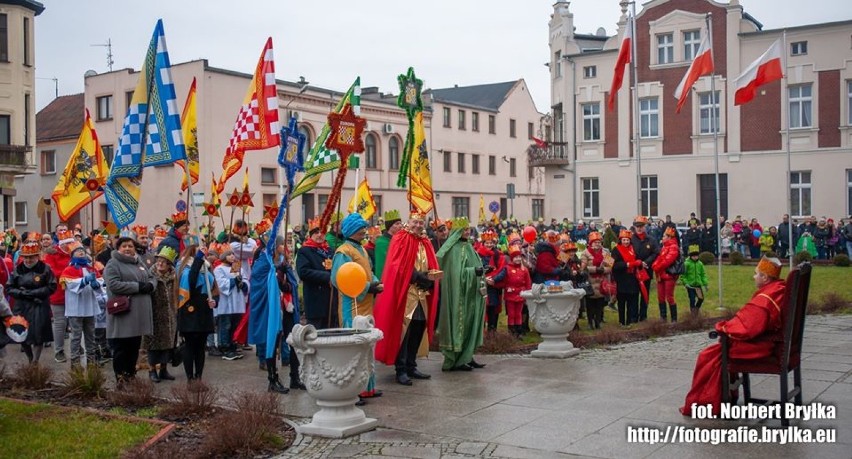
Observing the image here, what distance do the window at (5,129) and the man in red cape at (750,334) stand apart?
37.6 m

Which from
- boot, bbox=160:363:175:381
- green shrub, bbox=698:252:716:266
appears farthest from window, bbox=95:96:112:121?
boot, bbox=160:363:175:381

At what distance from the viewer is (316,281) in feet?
33.0

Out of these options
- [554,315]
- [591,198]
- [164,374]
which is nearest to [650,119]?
[591,198]

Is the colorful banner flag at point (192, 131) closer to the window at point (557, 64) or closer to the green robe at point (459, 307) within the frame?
the green robe at point (459, 307)

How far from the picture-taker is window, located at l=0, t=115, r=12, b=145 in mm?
38906

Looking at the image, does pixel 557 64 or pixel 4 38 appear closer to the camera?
pixel 4 38

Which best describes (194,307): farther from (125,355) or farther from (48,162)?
(48,162)

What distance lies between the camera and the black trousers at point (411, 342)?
10695 mm

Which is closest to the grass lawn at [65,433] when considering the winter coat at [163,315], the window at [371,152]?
the winter coat at [163,315]

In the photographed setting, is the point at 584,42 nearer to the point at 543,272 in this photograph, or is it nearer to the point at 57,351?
the point at 543,272

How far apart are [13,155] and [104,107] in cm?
804

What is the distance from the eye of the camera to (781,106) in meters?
37.0

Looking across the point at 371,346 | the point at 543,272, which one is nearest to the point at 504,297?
the point at 543,272

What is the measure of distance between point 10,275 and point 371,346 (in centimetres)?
684
